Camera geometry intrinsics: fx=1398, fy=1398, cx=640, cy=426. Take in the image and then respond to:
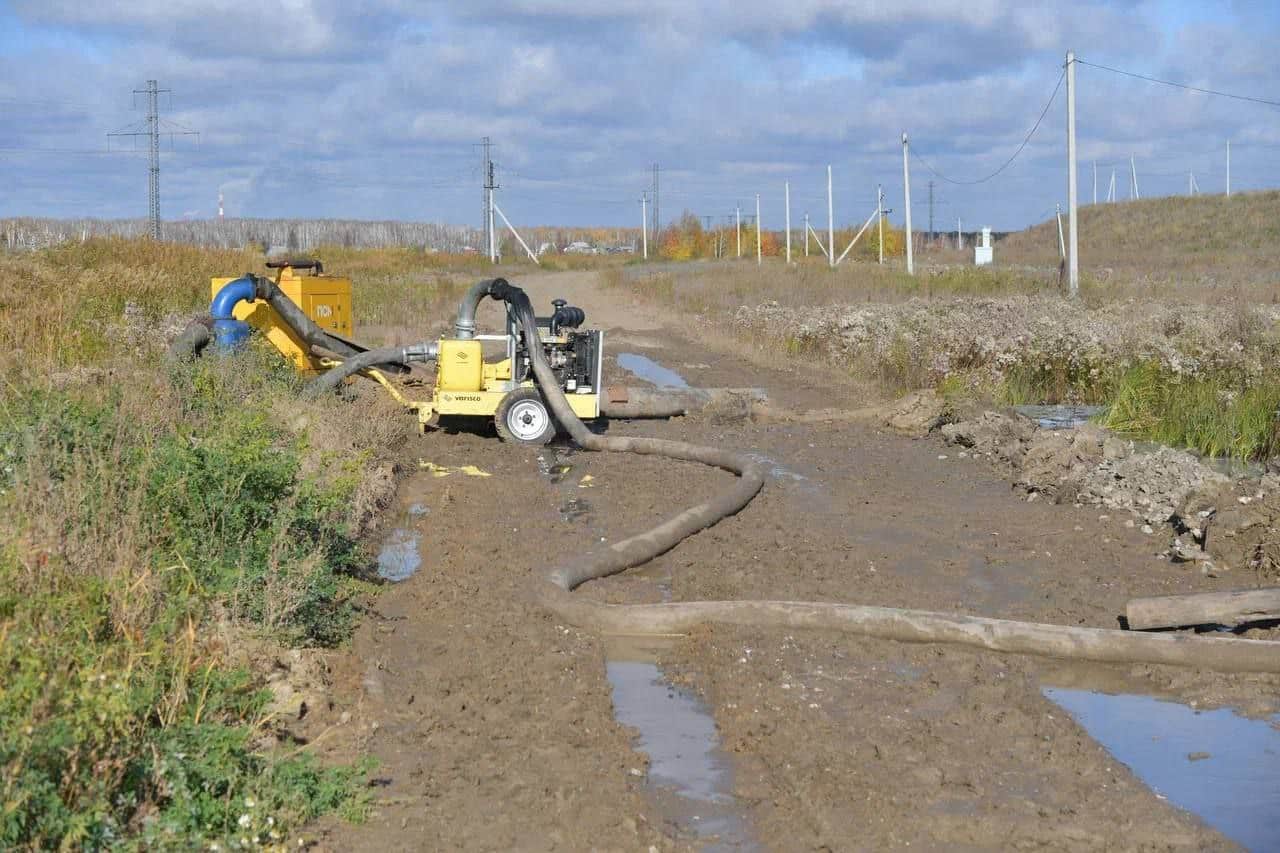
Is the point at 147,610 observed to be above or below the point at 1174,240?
below

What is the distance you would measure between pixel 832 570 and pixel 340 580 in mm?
3531

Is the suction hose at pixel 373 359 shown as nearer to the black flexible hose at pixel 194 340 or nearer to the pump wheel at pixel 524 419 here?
the pump wheel at pixel 524 419

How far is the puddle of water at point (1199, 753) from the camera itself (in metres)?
6.25

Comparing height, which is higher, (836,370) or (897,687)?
(836,370)

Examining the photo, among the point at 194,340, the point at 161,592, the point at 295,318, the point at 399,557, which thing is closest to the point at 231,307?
the point at 295,318

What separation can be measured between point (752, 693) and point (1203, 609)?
3.06 metres

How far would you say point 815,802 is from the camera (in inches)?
235

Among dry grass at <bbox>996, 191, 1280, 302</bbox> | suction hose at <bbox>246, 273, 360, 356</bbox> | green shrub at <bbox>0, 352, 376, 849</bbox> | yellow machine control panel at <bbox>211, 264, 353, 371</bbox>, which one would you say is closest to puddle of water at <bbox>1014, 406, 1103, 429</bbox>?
suction hose at <bbox>246, 273, 360, 356</bbox>

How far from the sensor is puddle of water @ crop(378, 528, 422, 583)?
1034cm

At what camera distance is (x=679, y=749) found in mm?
6895

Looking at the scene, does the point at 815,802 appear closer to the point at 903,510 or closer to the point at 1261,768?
the point at 1261,768

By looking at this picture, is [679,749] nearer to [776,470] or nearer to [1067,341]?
[776,470]

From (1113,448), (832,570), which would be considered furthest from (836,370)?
(832,570)

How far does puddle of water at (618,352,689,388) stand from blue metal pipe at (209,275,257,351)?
7.94 m
